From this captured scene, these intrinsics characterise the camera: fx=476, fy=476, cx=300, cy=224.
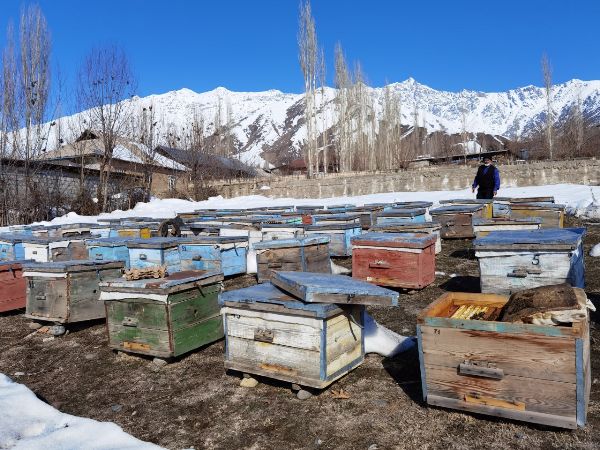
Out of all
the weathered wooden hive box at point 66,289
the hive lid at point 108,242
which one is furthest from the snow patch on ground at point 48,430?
the hive lid at point 108,242

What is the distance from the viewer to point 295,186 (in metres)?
29.3

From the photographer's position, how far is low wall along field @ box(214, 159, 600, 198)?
843 inches

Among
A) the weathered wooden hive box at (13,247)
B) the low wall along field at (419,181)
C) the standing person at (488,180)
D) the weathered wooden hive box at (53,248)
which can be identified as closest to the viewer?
the weathered wooden hive box at (53,248)

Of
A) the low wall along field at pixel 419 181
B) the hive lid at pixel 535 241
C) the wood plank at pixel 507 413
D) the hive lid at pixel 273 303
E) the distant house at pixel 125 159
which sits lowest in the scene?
the wood plank at pixel 507 413

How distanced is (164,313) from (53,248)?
199 inches

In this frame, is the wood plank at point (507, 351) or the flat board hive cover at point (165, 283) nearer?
the wood plank at point (507, 351)

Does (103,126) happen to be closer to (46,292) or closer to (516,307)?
(46,292)

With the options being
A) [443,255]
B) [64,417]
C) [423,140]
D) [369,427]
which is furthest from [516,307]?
[423,140]

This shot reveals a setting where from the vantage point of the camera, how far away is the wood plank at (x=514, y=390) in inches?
111

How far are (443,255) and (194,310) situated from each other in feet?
19.8

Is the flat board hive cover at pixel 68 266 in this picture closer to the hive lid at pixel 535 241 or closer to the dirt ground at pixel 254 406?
the dirt ground at pixel 254 406

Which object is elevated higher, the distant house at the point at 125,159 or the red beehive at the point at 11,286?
the distant house at the point at 125,159

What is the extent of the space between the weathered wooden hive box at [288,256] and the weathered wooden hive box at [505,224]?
2859 mm

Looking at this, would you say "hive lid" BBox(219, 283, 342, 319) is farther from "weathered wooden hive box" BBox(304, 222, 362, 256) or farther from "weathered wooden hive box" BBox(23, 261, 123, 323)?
"weathered wooden hive box" BBox(304, 222, 362, 256)
